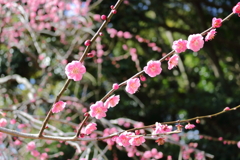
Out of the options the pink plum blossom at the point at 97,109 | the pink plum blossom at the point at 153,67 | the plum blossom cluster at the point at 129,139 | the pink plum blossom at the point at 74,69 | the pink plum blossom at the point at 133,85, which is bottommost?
the plum blossom cluster at the point at 129,139

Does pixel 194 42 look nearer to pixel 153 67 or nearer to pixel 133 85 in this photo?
pixel 153 67

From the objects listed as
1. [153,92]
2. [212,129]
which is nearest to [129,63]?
[153,92]

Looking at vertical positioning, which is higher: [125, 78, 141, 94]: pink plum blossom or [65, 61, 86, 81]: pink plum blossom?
[125, 78, 141, 94]: pink plum blossom

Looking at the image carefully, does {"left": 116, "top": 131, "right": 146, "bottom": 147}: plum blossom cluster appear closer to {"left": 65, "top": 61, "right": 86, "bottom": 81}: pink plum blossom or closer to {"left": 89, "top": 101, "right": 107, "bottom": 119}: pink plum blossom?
{"left": 89, "top": 101, "right": 107, "bottom": 119}: pink plum blossom

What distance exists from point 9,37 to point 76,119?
58.8 inches

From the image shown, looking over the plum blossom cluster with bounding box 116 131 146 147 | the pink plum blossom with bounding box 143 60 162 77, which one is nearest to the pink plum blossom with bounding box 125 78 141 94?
the pink plum blossom with bounding box 143 60 162 77

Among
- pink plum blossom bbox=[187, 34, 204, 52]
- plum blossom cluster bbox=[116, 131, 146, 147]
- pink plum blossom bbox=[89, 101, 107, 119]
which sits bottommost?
plum blossom cluster bbox=[116, 131, 146, 147]

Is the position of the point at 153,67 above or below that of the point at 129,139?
above

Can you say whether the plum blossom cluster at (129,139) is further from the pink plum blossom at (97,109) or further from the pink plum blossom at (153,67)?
the pink plum blossom at (153,67)

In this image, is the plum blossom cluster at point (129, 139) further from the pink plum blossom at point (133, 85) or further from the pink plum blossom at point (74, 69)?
the pink plum blossom at point (74, 69)

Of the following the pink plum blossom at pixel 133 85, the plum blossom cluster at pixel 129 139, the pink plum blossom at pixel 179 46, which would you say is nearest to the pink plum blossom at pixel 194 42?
the pink plum blossom at pixel 179 46

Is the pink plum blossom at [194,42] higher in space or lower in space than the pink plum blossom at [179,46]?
higher

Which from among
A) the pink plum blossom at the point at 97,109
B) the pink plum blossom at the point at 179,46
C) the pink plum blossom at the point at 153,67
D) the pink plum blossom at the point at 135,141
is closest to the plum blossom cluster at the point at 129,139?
the pink plum blossom at the point at 135,141

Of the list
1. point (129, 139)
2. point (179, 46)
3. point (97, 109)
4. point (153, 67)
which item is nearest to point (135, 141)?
point (129, 139)
